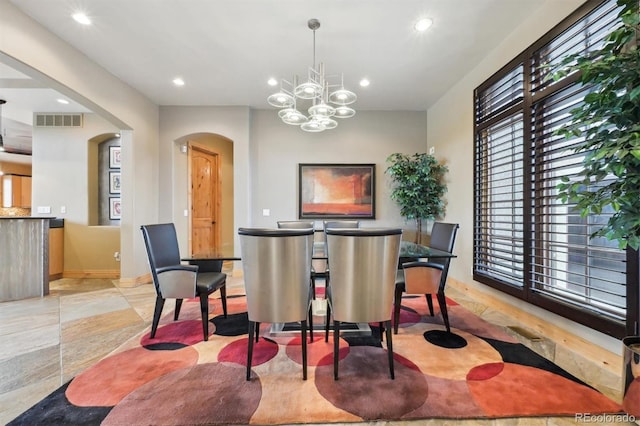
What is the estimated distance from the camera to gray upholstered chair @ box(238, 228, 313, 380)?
1.76 m

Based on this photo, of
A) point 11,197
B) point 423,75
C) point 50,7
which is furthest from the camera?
point 11,197

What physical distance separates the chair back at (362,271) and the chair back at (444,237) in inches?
39.0

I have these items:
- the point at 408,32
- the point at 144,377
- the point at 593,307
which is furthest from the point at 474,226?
the point at 144,377

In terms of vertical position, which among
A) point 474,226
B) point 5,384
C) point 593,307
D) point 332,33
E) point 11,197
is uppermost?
point 332,33

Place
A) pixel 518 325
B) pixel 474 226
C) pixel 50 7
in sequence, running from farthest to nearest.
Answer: pixel 474 226 < pixel 518 325 < pixel 50 7

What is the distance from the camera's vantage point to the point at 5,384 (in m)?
1.85

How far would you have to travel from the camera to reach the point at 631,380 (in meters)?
1.45

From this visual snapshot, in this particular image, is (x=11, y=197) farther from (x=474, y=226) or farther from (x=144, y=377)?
(x=474, y=226)

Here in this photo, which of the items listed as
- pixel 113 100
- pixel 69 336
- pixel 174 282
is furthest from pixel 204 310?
pixel 113 100

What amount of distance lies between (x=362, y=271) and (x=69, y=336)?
2.85 m

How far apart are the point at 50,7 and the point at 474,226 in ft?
16.4

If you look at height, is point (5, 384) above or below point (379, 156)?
below

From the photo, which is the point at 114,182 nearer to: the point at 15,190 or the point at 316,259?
the point at 316,259

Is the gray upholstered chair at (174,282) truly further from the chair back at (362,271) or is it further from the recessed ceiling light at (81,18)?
the recessed ceiling light at (81,18)
